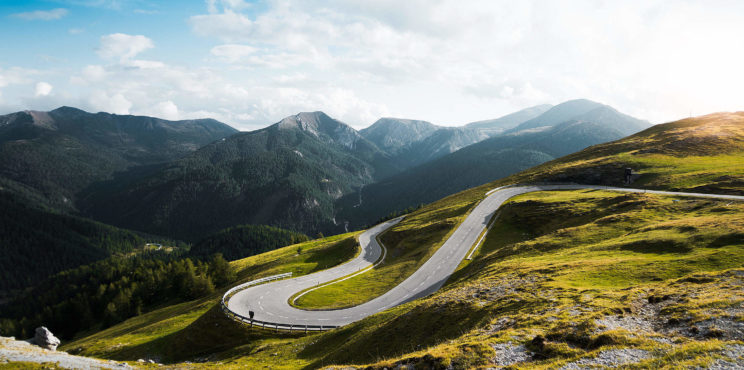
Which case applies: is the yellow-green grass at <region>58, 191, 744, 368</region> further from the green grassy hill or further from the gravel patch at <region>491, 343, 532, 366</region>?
the gravel patch at <region>491, 343, 532, 366</region>

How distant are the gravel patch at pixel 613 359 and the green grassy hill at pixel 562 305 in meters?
0.08

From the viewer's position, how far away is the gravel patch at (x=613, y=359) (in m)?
14.6

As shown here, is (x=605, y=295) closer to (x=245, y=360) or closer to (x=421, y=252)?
(x=245, y=360)

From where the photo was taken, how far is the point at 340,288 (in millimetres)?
58125

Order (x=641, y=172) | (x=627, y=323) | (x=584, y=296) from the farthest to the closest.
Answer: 1. (x=641, y=172)
2. (x=584, y=296)
3. (x=627, y=323)

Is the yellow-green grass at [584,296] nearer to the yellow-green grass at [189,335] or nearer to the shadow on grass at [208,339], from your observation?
the shadow on grass at [208,339]

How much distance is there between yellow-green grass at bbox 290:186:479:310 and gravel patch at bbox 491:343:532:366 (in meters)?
33.6

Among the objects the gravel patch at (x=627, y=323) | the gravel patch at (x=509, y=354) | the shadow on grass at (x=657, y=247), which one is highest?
the gravel patch at (x=509, y=354)

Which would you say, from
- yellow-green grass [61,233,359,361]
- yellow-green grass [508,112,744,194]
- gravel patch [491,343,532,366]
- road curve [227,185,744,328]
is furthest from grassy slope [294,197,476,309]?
yellow-green grass [508,112,744,194]

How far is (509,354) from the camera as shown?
1702 cm

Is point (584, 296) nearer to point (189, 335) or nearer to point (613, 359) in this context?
point (613, 359)

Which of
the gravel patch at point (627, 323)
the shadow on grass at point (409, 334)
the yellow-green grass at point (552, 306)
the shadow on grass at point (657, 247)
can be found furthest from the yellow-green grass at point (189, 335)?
the shadow on grass at point (657, 247)

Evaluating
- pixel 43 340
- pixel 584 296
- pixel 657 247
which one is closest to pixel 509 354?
pixel 584 296

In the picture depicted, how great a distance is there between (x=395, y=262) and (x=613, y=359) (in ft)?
182
